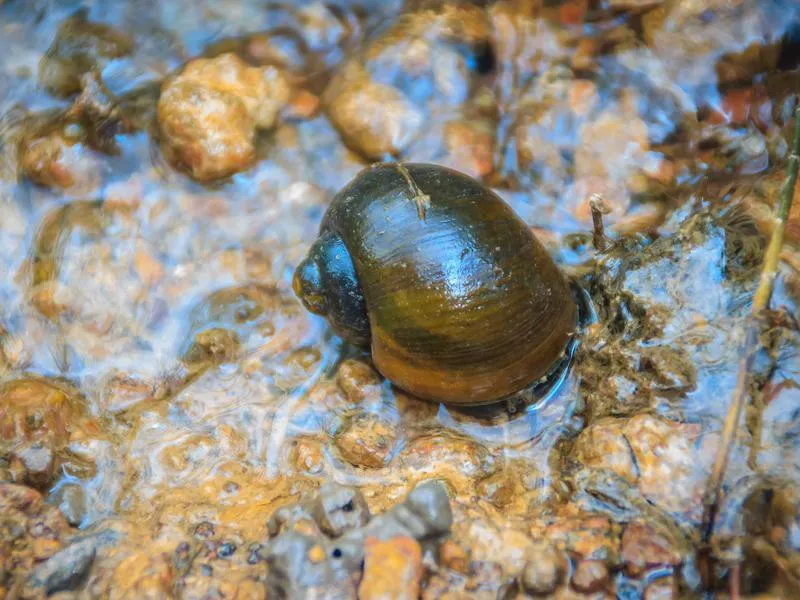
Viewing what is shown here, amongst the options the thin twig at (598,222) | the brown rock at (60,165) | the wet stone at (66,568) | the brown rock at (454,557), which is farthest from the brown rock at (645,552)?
the brown rock at (60,165)

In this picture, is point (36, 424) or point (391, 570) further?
point (36, 424)

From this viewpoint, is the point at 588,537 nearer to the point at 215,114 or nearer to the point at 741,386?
the point at 741,386

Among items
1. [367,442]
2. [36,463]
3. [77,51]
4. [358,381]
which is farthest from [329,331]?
[77,51]

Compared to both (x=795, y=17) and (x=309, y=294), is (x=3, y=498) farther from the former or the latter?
(x=795, y=17)

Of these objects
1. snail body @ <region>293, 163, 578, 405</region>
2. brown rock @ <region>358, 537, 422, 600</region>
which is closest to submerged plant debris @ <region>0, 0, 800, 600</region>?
brown rock @ <region>358, 537, 422, 600</region>

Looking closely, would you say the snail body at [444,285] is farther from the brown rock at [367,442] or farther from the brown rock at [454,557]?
the brown rock at [454,557]

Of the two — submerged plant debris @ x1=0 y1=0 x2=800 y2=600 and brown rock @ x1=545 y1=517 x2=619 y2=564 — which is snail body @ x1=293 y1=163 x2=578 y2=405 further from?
brown rock @ x1=545 y1=517 x2=619 y2=564
